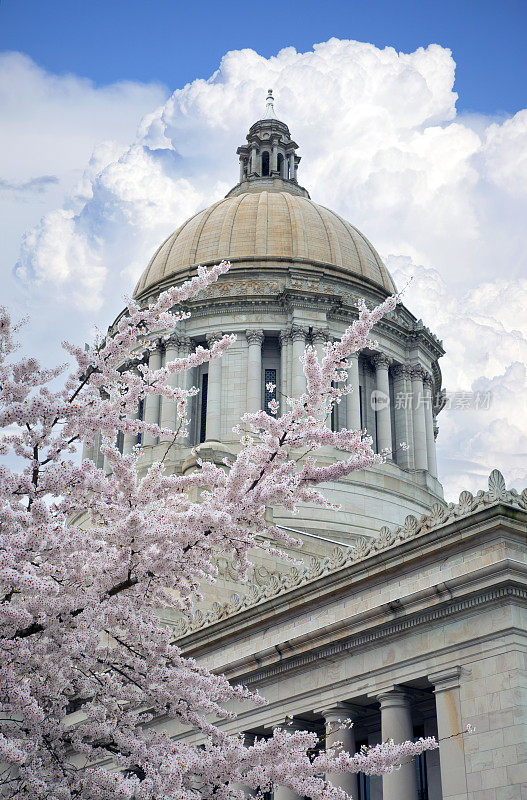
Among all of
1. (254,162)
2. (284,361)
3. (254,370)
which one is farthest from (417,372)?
(254,162)

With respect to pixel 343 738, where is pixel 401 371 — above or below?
above

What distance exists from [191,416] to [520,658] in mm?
35151

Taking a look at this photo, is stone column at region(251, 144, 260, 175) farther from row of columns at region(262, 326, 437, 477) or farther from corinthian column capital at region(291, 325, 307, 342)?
corinthian column capital at region(291, 325, 307, 342)

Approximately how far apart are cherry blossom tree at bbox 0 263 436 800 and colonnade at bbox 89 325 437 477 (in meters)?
33.8

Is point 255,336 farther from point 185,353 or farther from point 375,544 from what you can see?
point 375,544

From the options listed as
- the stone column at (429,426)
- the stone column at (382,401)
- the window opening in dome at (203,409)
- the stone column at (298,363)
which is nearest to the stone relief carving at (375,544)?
the stone column at (298,363)

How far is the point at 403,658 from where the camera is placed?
22484mm

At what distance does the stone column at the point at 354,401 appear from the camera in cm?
5206

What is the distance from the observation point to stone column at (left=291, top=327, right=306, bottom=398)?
51.0 metres

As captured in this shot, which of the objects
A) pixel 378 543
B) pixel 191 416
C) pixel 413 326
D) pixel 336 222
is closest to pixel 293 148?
pixel 336 222

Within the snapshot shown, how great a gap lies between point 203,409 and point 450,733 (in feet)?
115

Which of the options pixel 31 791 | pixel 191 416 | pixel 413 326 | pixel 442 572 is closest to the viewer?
pixel 31 791

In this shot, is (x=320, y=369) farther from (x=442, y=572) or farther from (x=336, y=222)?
(x=336, y=222)

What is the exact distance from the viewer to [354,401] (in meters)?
53.1
